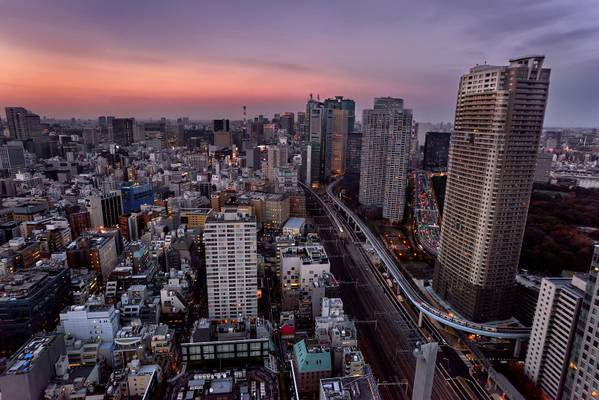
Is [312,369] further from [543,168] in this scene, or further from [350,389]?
[543,168]

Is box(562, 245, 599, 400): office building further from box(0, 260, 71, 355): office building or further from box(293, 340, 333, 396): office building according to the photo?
box(0, 260, 71, 355): office building

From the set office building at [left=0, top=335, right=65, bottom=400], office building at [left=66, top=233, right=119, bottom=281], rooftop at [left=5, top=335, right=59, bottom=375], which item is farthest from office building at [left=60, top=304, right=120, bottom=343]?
office building at [left=66, top=233, right=119, bottom=281]

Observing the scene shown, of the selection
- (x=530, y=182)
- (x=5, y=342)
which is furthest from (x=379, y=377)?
(x=5, y=342)

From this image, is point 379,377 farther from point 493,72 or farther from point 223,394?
point 493,72

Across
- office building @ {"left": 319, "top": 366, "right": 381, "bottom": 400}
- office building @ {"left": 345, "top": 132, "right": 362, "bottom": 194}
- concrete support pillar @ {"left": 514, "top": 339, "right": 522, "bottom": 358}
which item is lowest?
concrete support pillar @ {"left": 514, "top": 339, "right": 522, "bottom": 358}

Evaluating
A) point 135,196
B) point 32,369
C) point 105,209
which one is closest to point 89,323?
point 32,369

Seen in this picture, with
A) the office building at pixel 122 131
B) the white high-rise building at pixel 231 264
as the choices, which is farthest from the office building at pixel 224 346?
the office building at pixel 122 131
